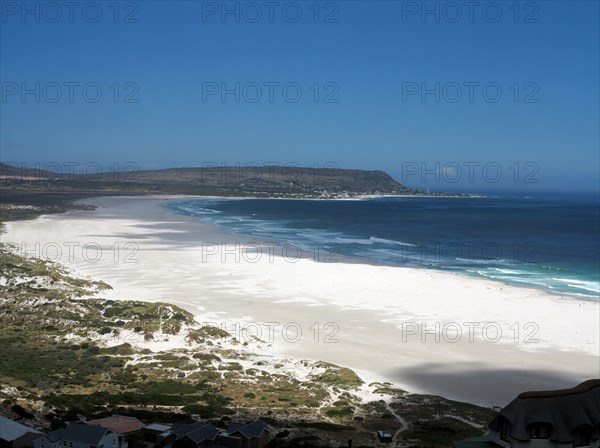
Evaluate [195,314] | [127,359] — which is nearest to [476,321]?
[195,314]

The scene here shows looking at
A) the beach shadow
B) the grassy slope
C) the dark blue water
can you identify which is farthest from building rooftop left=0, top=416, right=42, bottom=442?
the dark blue water

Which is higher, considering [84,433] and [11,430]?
[84,433]

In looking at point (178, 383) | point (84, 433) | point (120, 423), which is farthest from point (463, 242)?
point (84, 433)

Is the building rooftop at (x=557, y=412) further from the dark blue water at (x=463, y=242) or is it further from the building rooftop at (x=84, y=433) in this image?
the dark blue water at (x=463, y=242)

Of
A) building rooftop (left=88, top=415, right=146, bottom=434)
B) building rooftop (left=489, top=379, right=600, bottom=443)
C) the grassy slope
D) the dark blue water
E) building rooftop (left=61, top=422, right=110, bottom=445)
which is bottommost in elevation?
the grassy slope

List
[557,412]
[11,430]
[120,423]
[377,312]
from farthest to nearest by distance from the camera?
1. [377,312]
2. [120,423]
3. [11,430]
4. [557,412]

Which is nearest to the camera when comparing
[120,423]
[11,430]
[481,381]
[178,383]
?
[11,430]

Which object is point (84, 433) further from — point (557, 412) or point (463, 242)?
point (463, 242)

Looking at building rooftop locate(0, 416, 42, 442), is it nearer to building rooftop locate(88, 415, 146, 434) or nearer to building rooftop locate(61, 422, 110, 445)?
building rooftop locate(61, 422, 110, 445)

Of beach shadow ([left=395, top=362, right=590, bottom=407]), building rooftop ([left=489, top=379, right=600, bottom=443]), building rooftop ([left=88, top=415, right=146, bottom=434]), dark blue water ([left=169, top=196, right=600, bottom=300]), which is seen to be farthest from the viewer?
dark blue water ([left=169, top=196, right=600, bottom=300])

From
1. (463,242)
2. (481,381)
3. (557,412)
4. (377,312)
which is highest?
(557,412)
